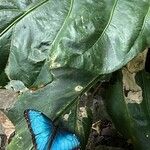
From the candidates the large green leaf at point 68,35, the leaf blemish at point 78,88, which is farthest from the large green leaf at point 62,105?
the large green leaf at point 68,35

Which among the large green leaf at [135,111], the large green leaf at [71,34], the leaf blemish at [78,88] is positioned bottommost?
the large green leaf at [135,111]

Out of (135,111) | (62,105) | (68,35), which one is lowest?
(135,111)

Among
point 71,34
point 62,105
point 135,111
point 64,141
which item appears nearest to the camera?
point 71,34

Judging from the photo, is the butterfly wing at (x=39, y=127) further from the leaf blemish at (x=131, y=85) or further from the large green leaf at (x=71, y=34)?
the leaf blemish at (x=131, y=85)

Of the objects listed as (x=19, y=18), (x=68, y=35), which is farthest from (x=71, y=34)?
(x=19, y=18)

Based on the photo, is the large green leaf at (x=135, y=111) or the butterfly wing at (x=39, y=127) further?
the large green leaf at (x=135, y=111)

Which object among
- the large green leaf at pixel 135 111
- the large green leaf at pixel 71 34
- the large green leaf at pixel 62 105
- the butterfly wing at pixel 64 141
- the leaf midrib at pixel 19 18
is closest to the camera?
the large green leaf at pixel 71 34

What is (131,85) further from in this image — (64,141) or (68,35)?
(68,35)
